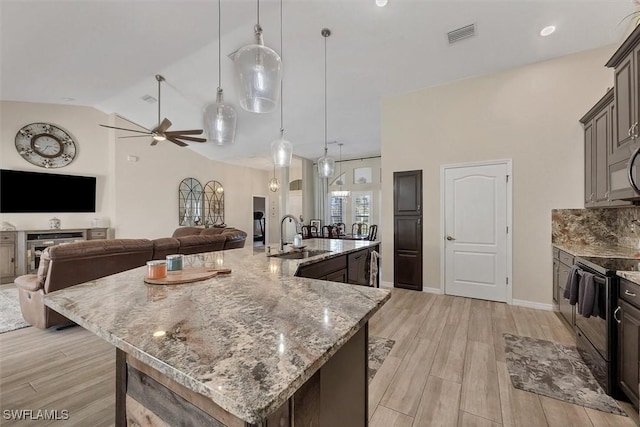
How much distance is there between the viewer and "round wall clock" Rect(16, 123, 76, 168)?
5.25m

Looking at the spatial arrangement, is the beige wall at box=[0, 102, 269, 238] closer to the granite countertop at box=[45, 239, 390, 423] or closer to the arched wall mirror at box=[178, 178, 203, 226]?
the arched wall mirror at box=[178, 178, 203, 226]

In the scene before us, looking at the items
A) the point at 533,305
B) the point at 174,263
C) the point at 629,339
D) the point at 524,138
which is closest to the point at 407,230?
the point at 533,305

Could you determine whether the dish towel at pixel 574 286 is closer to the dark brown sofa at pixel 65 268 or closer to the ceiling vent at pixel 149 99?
the dark brown sofa at pixel 65 268

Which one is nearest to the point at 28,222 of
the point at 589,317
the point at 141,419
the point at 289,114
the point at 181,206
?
the point at 181,206

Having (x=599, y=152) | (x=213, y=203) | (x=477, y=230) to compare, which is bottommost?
(x=477, y=230)

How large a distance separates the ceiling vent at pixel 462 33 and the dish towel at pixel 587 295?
9.49 ft

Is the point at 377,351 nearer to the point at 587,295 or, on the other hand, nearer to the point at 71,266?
the point at 587,295

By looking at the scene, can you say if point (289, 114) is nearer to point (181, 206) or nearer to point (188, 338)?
point (181, 206)

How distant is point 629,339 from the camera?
5.62 ft

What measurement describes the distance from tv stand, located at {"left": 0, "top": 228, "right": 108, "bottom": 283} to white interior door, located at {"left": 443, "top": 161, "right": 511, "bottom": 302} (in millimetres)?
7326

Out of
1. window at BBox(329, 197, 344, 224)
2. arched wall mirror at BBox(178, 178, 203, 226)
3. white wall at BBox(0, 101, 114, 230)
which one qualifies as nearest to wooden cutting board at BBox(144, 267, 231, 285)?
white wall at BBox(0, 101, 114, 230)

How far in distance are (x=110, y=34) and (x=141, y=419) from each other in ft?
14.4

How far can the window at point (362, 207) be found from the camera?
8906 mm

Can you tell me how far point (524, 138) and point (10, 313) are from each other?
7181 mm
